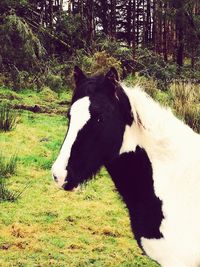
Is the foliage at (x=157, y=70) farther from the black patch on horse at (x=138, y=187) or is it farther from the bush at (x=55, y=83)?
the black patch on horse at (x=138, y=187)

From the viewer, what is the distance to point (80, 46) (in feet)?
51.2

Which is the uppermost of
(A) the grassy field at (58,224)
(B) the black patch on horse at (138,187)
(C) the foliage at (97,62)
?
(C) the foliage at (97,62)

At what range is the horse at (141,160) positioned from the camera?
2.37 metres

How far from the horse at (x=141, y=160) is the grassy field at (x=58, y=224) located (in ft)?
1.86

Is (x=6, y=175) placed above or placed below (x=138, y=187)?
below

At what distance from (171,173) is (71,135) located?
2.15 feet

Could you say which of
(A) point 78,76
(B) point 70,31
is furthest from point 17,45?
(A) point 78,76

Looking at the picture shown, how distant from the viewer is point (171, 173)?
2.52 m

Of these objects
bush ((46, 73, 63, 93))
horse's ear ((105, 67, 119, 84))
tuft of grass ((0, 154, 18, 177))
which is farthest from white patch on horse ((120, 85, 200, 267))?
bush ((46, 73, 63, 93))

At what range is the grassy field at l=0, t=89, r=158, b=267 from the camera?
162 inches

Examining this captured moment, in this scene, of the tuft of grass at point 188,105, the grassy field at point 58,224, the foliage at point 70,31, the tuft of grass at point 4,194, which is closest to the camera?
the grassy field at point 58,224

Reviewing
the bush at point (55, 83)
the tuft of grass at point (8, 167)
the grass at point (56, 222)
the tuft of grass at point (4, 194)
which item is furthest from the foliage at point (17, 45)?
the tuft of grass at point (4, 194)

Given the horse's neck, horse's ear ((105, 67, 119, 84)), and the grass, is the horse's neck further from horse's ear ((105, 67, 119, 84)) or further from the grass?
the grass

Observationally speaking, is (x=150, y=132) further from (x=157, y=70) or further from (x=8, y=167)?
(x=157, y=70)
